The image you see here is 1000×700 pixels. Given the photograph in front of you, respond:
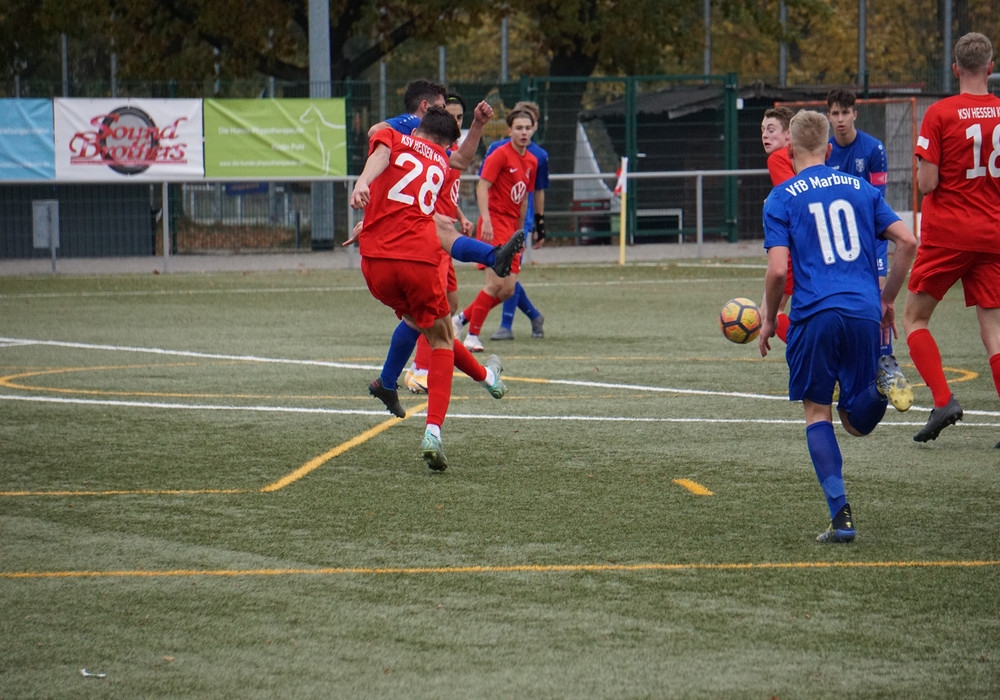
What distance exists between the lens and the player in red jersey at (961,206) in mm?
7730

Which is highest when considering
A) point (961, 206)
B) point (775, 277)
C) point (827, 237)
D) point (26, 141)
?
point (26, 141)

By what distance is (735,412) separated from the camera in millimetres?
9453

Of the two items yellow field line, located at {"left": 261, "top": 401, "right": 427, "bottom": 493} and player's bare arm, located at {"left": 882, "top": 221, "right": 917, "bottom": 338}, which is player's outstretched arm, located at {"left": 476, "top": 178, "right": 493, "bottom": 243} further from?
player's bare arm, located at {"left": 882, "top": 221, "right": 917, "bottom": 338}

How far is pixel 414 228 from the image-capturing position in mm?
7816

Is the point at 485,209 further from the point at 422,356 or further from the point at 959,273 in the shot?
the point at 959,273

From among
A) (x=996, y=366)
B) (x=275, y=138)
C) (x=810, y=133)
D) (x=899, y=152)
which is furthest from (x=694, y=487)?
(x=899, y=152)

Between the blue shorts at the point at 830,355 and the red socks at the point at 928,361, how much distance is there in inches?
76.2

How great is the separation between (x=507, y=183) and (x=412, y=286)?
5.95 m

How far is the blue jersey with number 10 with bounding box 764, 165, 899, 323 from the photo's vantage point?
595 cm

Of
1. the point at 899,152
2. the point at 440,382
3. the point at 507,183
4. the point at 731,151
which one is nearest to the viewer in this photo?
the point at 440,382

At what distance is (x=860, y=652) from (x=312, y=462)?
4.01 metres

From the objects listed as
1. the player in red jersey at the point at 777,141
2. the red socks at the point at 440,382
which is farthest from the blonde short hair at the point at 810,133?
the player in red jersey at the point at 777,141

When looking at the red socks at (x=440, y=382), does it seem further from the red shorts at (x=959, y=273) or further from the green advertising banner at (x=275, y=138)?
the green advertising banner at (x=275, y=138)

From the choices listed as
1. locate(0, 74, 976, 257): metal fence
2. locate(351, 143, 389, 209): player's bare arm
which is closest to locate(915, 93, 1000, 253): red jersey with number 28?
locate(351, 143, 389, 209): player's bare arm
